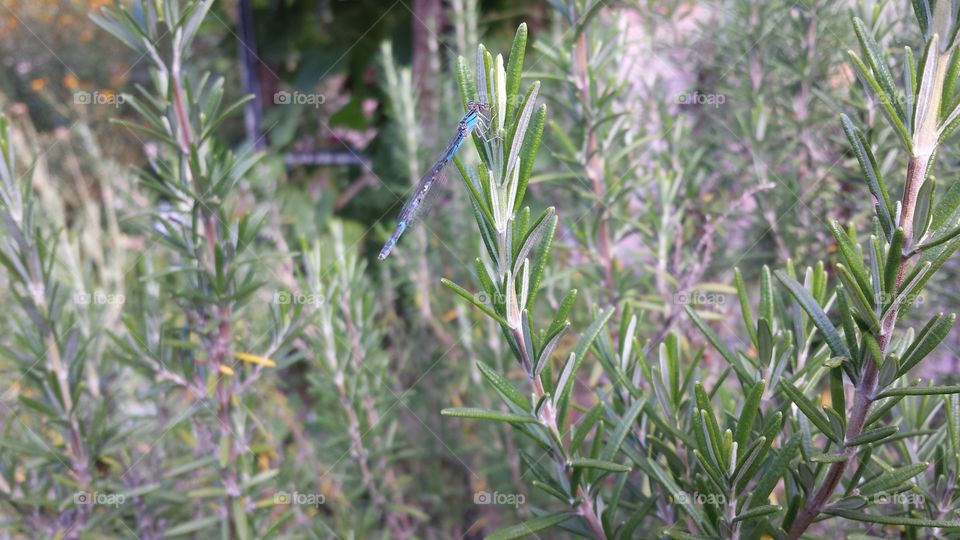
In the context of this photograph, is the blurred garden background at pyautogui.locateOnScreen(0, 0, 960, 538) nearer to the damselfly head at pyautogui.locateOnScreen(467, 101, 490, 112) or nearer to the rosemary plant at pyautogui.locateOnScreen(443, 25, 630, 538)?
the rosemary plant at pyautogui.locateOnScreen(443, 25, 630, 538)

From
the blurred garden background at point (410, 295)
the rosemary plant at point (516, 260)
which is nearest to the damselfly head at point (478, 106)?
the rosemary plant at point (516, 260)

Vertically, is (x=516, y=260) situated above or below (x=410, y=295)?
above

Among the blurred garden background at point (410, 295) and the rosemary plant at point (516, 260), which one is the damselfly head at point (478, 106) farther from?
the blurred garden background at point (410, 295)

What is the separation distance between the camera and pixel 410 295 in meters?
1.38

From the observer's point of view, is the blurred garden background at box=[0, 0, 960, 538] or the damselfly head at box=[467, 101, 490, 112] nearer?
the damselfly head at box=[467, 101, 490, 112]

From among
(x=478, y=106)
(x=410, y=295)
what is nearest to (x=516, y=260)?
(x=478, y=106)

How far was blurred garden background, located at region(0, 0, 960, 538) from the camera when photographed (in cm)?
77

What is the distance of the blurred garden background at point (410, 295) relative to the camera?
2.53ft

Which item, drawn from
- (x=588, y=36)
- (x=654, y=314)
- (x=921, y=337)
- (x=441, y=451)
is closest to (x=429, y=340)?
(x=441, y=451)

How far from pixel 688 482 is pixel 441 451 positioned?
659mm

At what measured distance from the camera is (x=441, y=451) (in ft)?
3.68

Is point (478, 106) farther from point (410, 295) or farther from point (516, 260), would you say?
point (410, 295)

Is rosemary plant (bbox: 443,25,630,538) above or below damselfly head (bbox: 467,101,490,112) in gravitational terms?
below

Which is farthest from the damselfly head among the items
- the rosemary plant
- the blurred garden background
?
the blurred garden background
